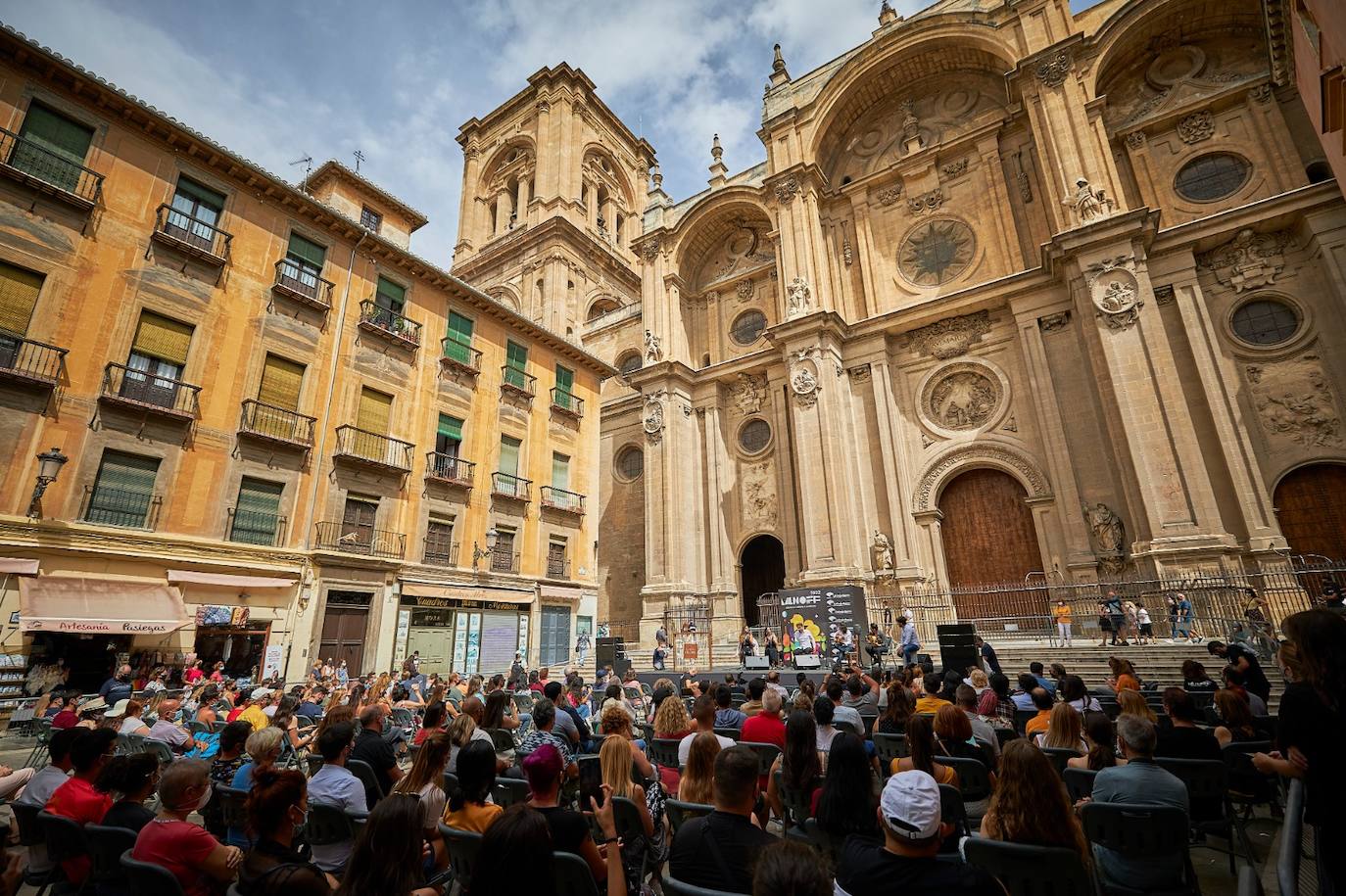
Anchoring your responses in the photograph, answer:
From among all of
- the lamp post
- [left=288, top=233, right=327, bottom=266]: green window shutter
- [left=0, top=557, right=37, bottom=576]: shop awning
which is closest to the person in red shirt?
[left=0, top=557, right=37, bottom=576]: shop awning

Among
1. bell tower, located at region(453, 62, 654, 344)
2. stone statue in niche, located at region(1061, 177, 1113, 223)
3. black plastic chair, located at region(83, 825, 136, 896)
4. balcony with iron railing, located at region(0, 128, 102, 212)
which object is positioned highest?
bell tower, located at region(453, 62, 654, 344)

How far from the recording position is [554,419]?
22.5 m

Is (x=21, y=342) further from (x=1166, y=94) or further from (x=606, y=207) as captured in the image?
(x=606, y=207)

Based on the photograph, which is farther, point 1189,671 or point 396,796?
point 1189,671

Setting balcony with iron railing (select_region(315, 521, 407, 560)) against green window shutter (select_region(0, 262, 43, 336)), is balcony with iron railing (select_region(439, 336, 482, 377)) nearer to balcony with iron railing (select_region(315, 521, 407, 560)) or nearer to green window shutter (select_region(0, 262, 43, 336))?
balcony with iron railing (select_region(315, 521, 407, 560))

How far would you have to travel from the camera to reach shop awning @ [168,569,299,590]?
12.6 m

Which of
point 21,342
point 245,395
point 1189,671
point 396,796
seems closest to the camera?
point 396,796

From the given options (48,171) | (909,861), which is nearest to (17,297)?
(48,171)

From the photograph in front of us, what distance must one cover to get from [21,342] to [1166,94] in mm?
30077

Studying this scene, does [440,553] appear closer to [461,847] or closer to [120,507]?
[120,507]

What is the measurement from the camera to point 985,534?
63.3 feet

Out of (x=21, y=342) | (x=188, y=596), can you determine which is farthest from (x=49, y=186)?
(x=188, y=596)

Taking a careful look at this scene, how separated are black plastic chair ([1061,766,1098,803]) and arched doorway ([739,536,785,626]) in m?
19.4

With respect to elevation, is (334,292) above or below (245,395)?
above
